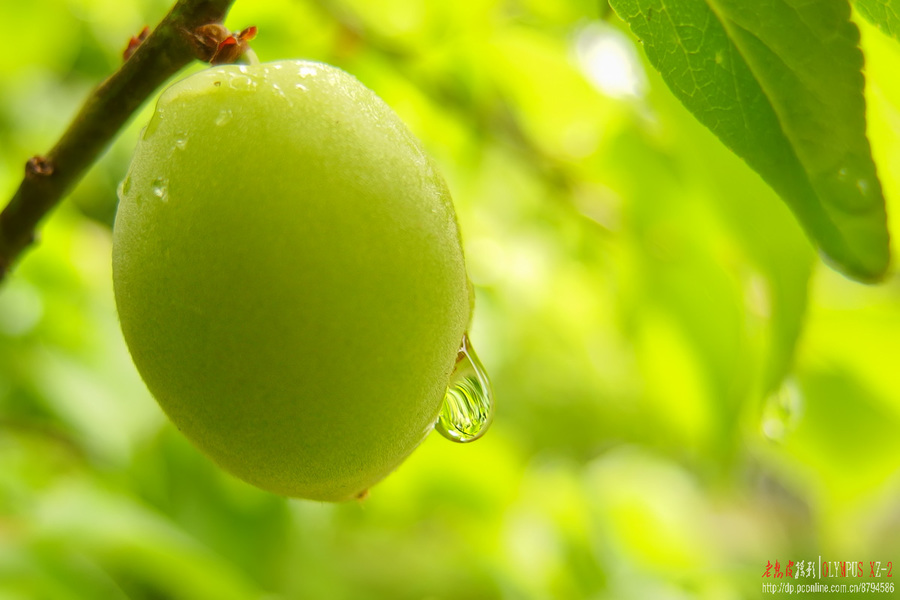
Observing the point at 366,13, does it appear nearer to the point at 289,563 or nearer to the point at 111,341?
the point at 111,341

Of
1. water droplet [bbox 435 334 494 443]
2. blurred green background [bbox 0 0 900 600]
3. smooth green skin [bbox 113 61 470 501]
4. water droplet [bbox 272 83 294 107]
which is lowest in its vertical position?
blurred green background [bbox 0 0 900 600]

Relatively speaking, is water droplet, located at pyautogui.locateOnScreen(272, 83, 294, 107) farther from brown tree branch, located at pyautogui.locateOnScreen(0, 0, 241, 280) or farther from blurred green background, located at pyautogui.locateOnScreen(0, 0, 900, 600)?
blurred green background, located at pyautogui.locateOnScreen(0, 0, 900, 600)

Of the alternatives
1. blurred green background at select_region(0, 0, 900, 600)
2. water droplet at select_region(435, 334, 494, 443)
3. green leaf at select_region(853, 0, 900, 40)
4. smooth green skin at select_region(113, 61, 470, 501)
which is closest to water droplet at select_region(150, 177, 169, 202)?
smooth green skin at select_region(113, 61, 470, 501)

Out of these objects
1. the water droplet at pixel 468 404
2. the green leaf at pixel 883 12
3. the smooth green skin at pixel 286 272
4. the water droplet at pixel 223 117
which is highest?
the green leaf at pixel 883 12

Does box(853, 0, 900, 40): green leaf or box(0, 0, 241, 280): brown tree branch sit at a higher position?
box(853, 0, 900, 40): green leaf

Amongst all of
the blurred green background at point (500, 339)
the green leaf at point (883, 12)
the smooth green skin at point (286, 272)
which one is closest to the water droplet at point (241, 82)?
the smooth green skin at point (286, 272)

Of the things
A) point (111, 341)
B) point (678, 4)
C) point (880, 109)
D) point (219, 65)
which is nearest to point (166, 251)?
point (219, 65)

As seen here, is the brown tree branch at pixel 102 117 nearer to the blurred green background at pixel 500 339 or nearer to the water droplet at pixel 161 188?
the water droplet at pixel 161 188
